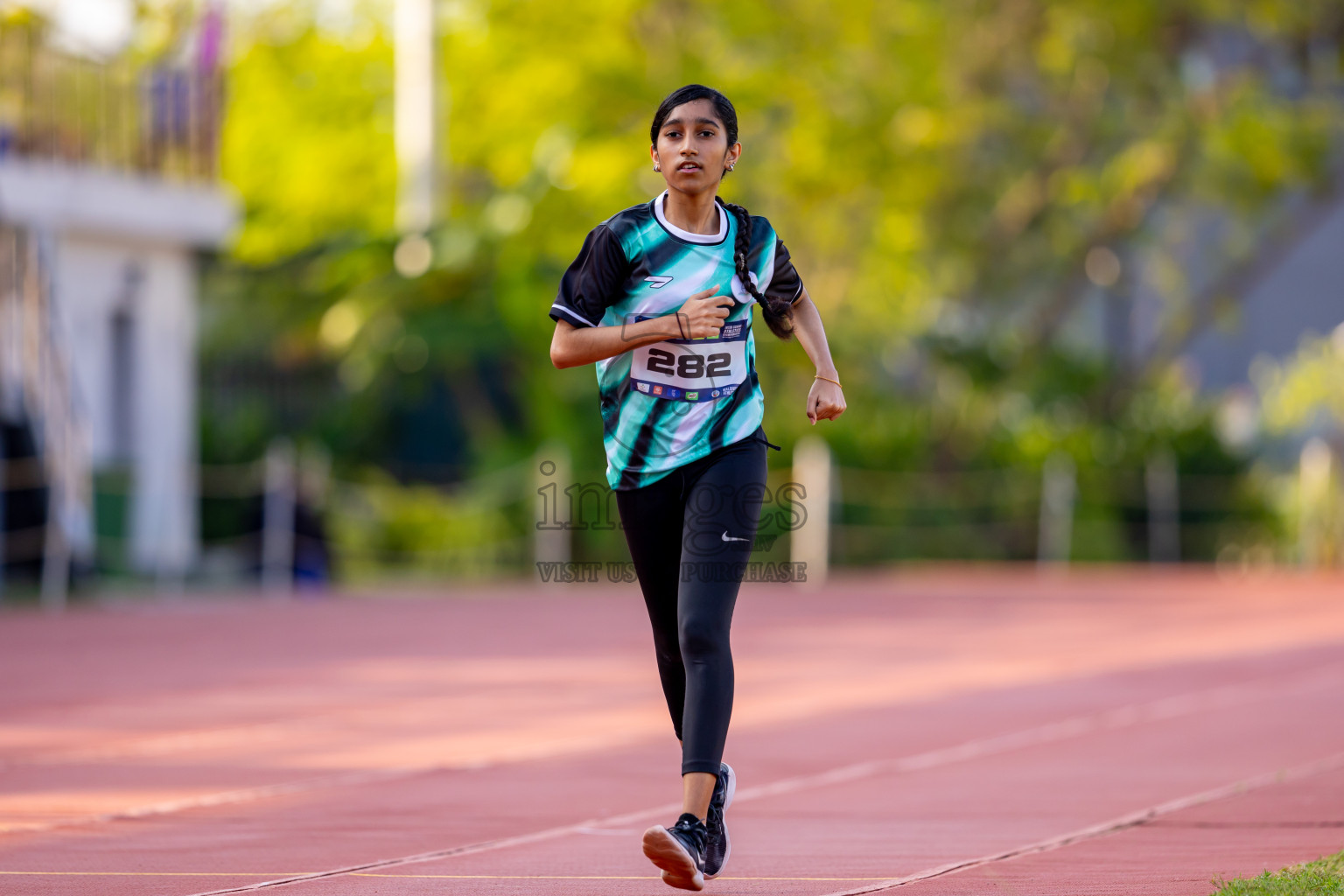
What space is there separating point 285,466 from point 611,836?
13.5 meters

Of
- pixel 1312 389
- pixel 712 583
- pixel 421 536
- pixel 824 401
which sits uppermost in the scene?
pixel 1312 389

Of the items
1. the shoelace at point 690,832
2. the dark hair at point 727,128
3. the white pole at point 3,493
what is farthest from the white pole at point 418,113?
the shoelace at point 690,832

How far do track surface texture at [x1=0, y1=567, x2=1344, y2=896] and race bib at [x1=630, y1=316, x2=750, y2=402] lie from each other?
46.7 inches

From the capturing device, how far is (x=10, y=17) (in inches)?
475

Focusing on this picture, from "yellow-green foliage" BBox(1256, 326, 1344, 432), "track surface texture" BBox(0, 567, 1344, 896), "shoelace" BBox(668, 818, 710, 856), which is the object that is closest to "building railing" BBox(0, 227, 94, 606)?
"track surface texture" BBox(0, 567, 1344, 896)

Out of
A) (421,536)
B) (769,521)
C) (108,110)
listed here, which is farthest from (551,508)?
(108,110)

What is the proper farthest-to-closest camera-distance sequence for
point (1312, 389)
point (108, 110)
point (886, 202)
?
point (886, 202) → point (1312, 389) → point (108, 110)

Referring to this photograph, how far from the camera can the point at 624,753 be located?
25.5ft

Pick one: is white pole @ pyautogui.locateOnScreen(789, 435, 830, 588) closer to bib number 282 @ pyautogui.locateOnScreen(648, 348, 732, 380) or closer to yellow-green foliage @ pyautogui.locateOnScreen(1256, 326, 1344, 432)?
yellow-green foliage @ pyautogui.locateOnScreen(1256, 326, 1344, 432)

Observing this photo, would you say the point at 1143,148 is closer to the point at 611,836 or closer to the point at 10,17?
the point at 10,17

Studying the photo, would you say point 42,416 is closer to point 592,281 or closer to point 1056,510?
point 1056,510

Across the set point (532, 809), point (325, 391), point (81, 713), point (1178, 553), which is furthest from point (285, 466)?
point (532, 809)

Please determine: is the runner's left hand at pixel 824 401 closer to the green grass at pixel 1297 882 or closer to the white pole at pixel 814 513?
the green grass at pixel 1297 882

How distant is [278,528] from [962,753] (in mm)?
12003
